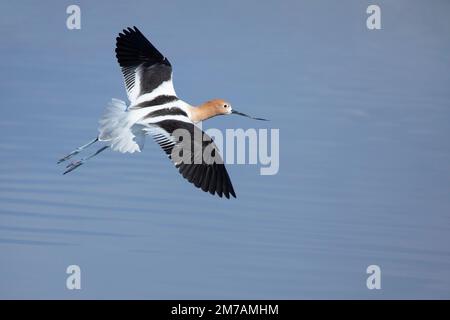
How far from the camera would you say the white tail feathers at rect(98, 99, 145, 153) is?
5.24 meters

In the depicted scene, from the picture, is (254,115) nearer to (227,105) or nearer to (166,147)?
(227,105)

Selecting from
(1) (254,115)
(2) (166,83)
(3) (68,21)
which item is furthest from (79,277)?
(3) (68,21)

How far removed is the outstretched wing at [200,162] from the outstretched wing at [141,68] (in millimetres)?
659

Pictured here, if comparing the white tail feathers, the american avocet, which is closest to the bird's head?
the american avocet

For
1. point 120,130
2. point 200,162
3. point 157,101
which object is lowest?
point 200,162

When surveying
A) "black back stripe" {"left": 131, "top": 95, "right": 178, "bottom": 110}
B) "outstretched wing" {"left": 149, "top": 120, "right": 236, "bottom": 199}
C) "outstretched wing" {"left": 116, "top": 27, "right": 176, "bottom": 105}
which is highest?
"outstretched wing" {"left": 116, "top": 27, "right": 176, "bottom": 105}

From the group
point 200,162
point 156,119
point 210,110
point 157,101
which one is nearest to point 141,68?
point 157,101

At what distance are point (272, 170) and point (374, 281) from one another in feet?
3.71

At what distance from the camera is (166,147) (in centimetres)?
494

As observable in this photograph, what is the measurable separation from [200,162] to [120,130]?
1.97ft

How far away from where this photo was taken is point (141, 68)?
18.5 feet

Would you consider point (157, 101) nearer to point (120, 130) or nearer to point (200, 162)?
point (120, 130)

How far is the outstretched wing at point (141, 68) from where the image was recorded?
218 inches

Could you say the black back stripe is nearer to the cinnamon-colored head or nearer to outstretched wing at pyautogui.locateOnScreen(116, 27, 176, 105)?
outstretched wing at pyautogui.locateOnScreen(116, 27, 176, 105)
